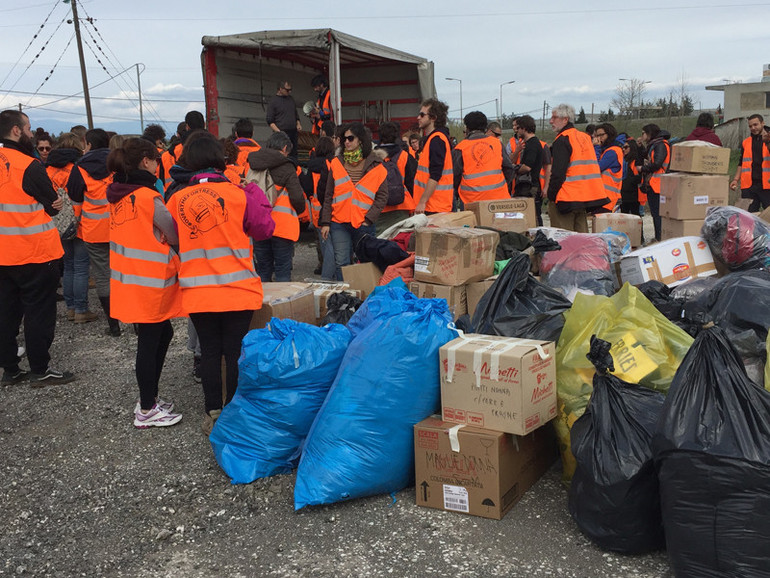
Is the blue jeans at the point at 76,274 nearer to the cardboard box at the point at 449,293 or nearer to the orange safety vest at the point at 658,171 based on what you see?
the cardboard box at the point at 449,293

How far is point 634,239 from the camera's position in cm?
620

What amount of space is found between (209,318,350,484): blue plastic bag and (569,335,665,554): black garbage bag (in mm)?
1242

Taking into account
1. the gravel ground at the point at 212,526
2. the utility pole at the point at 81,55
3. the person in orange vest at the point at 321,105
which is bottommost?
the gravel ground at the point at 212,526

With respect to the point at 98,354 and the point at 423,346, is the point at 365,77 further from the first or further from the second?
the point at 423,346

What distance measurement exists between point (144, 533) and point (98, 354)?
291cm

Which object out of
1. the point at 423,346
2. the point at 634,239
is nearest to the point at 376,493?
the point at 423,346

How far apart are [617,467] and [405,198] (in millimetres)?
4312

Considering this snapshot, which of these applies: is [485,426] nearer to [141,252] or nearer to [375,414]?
[375,414]

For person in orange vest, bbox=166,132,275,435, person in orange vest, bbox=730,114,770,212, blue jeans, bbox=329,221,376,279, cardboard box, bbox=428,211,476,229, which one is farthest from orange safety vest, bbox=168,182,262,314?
person in orange vest, bbox=730,114,770,212

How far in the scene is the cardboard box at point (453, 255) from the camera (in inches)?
162

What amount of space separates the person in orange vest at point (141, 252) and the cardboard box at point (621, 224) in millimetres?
3762

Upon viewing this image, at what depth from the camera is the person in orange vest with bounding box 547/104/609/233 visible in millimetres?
6000

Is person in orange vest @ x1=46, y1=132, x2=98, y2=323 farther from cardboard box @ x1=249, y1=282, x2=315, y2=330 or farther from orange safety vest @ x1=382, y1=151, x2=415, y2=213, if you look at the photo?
orange safety vest @ x1=382, y1=151, x2=415, y2=213

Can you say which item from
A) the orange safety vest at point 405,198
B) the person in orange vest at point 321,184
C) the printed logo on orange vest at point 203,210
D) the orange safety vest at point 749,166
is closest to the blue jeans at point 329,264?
the person in orange vest at point 321,184
